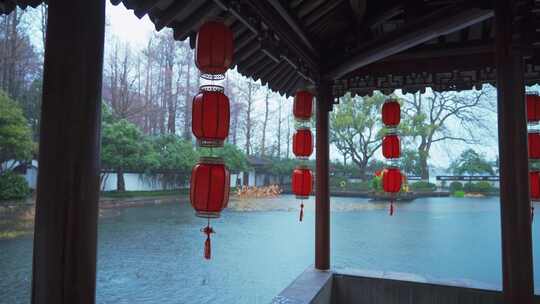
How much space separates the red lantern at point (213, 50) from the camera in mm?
1583

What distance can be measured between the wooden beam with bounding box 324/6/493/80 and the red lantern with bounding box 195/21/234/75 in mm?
1114

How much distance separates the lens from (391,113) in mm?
3174

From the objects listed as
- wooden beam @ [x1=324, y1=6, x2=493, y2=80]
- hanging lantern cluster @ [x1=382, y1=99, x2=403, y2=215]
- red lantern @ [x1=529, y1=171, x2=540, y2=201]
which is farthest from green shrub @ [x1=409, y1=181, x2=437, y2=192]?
wooden beam @ [x1=324, y1=6, x2=493, y2=80]

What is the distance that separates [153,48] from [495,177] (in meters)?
12.5

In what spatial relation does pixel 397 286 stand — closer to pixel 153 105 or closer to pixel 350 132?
pixel 350 132

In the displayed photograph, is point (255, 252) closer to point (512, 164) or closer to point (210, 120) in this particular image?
point (210, 120)

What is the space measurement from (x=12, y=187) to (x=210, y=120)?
25.6ft

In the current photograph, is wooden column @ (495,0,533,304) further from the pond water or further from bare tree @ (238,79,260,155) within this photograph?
bare tree @ (238,79,260,155)

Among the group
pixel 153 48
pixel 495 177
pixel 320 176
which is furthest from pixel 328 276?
pixel 153 48

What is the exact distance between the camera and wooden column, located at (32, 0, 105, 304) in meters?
0.92

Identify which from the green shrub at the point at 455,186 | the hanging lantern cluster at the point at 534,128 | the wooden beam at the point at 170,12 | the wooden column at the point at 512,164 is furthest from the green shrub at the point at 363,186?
the wooden beam at the point at 170,12

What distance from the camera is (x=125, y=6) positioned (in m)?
1.47

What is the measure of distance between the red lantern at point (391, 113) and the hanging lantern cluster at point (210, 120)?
6.59 feet

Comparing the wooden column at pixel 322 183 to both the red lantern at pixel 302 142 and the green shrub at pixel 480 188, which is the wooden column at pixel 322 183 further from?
the green shrub at pixel 480 188
